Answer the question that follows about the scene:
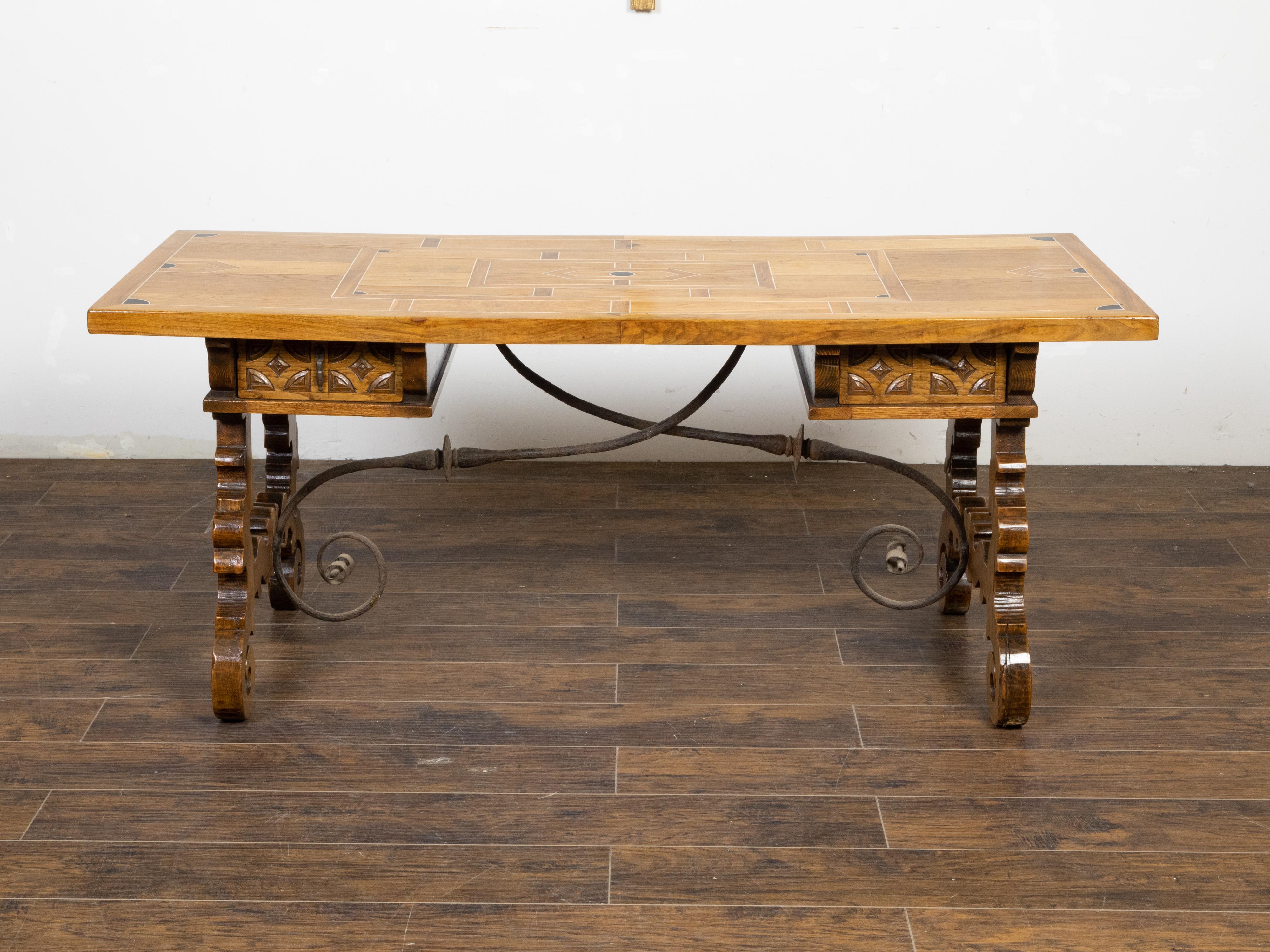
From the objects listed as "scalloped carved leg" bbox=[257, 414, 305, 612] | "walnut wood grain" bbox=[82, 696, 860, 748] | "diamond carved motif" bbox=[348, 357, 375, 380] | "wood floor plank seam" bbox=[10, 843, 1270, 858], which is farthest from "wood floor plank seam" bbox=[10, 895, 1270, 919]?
"diamond carved motif" bbox=[348, 357, 375, 380]

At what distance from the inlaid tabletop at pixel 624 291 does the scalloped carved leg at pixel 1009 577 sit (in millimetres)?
250

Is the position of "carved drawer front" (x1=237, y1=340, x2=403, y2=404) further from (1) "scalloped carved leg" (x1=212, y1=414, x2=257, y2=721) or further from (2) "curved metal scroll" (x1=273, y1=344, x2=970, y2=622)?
(2) "curved metal scroll" (x1=273, y1=344, x2=970, y2=622)

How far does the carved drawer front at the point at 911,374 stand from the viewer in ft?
7.54

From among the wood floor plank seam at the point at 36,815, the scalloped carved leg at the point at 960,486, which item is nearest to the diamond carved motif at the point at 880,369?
the scalloped carved leg at the point at 960,486

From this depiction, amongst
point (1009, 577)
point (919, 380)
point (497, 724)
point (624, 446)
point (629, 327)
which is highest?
point (629, 327)

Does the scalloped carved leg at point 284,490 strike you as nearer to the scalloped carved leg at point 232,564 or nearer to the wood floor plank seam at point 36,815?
the scalloped carved leg at point 232,564

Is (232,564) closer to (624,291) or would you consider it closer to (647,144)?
(624,291)

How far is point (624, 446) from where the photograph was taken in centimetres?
260

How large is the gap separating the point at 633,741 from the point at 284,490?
93 cm

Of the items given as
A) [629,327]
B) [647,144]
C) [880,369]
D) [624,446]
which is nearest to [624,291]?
[629,327]

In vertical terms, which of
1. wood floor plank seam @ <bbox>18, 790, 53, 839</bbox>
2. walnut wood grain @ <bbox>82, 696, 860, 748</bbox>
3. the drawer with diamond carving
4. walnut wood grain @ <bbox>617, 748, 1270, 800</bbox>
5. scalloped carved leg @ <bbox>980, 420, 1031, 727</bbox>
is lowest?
walnut wood grain @ <bbox>82, 696, 860, 748</bbox>

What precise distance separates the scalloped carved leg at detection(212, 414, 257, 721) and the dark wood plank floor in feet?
0.32

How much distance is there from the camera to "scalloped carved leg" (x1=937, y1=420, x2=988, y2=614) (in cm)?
273

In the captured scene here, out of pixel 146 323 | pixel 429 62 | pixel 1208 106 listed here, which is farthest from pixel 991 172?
pixel 146 323
